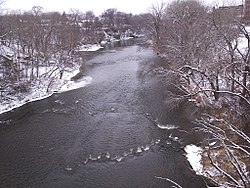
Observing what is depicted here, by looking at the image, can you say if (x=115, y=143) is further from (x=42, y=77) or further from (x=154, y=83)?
(x=42, y=77)

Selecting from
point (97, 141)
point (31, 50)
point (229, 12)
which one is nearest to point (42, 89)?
point (31, 50)

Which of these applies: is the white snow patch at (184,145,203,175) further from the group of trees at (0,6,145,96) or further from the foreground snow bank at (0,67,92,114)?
the group of trees at (0,6,145,96)

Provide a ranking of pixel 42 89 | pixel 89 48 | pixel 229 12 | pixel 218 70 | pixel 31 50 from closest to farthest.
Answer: pixel 218 70, pixel 229 12, pixel 42 89, pixel 31 50, pixel 89 48

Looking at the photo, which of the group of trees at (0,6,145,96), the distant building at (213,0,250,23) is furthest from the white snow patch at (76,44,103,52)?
the distant building at (213,0,250,23)

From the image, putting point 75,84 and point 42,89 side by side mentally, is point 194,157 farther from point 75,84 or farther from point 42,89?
point 75,84

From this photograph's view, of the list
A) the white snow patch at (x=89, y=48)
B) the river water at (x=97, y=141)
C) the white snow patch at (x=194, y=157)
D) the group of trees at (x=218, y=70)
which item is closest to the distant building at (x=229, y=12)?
the group of trees at (x=218, y=70)

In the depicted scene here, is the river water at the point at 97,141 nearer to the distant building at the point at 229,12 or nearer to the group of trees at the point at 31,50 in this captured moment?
the group of trees at the point at 31,50

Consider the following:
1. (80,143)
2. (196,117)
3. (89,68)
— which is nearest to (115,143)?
(80,143)
